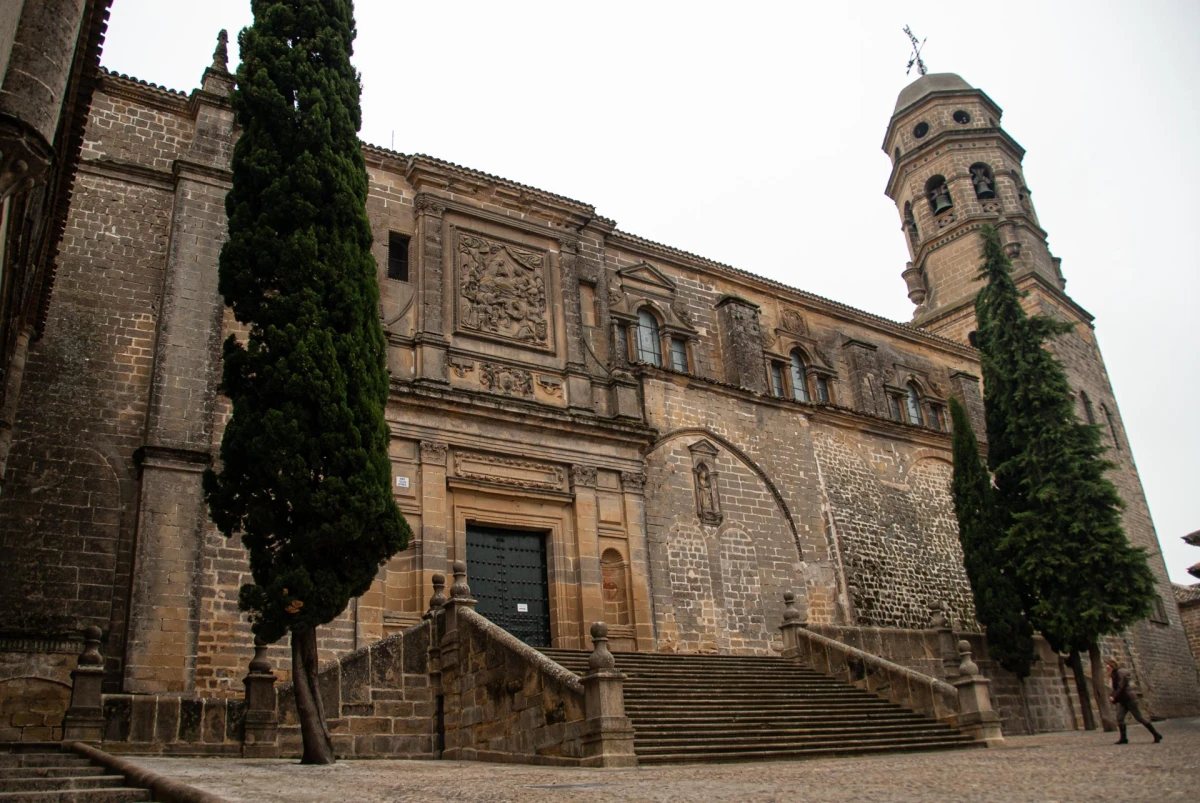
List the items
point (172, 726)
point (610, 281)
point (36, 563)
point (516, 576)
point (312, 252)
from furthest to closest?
point (610, 281) → point (516, 576) → point (36, 563) → point (312, 252) → point (172, 726)

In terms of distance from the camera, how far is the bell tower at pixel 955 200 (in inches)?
1207

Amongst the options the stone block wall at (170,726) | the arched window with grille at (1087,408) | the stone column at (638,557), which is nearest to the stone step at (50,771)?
the stone block wall at (170,726)

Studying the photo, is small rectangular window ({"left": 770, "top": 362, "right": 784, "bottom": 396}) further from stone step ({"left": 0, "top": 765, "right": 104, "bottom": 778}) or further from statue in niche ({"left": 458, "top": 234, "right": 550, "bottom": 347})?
stone step ({"left": 0, "top": 765, "right": 104, "bottom": 778})

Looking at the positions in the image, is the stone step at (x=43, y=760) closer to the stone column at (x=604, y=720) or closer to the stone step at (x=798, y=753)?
the stone column at (x=604, y=720)

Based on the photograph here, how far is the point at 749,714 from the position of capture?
12.8 meters

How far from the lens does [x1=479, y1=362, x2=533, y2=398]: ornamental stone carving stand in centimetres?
1775

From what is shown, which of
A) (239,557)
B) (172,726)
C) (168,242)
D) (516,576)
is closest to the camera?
(172,726)

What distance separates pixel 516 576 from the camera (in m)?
17.0

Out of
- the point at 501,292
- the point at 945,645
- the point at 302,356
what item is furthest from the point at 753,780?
the point at 501,292

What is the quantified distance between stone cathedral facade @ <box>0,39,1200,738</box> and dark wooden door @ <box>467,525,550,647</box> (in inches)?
1.7

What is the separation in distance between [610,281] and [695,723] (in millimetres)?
11578

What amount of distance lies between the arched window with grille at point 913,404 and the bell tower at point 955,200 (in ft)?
14.8

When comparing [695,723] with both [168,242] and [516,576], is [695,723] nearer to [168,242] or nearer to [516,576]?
[516,576]

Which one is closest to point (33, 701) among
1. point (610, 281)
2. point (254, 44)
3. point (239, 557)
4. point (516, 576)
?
point (239, 557)
